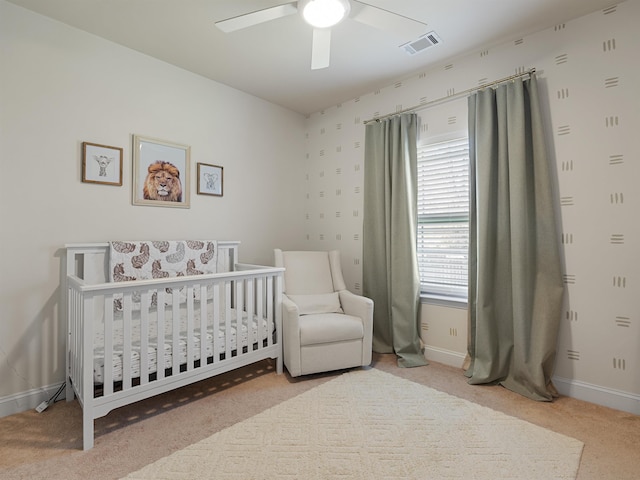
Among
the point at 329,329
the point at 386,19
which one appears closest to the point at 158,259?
the point at 329,329

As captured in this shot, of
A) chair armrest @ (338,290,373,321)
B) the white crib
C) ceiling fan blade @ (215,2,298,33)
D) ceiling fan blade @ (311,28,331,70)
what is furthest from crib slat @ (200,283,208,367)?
ceiling fan blade @ (311,28,331,70)

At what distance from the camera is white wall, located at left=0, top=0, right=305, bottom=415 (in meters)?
1.94

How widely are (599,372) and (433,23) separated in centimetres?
248

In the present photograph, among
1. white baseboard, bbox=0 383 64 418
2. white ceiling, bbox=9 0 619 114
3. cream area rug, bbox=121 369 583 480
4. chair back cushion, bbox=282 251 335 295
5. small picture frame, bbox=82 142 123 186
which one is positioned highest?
white ceiling, bbox=9 0 619 114

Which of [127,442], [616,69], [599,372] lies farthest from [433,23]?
[127,442]

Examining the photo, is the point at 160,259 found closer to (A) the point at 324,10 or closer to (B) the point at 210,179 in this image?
(B) the point at 210,179

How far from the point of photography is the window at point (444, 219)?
8.70 ft

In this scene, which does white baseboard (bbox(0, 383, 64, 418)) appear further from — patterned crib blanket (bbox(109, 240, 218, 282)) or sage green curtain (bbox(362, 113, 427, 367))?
sage green curtain (bbox(362, 113, 427, 367))

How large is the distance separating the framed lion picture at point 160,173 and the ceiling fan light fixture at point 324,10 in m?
1.52

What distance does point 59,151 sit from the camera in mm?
2094

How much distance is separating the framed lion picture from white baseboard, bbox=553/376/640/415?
10.1 ft

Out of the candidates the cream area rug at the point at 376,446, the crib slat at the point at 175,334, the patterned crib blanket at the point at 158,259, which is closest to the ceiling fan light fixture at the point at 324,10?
the crib slat at the point at 175,334

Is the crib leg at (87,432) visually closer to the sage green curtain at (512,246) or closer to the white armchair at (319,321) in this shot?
the white armchair at (319,321)

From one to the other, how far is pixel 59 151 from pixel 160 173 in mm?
634
